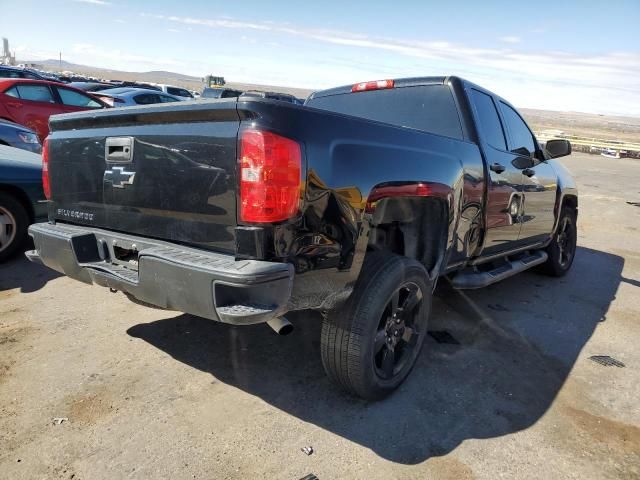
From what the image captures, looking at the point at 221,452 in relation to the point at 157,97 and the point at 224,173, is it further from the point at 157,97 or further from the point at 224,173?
the point at 157,97

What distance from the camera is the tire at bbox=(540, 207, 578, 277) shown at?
556 centimetres

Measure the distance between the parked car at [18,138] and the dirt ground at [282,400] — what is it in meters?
2.59

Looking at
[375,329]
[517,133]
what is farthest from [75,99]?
[375,329]

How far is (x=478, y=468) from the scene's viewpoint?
7.61ft

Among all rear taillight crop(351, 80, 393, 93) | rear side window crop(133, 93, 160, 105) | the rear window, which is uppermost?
rear taillight crop(351, 80, 393, 93)

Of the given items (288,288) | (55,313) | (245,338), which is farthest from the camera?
(55,313)

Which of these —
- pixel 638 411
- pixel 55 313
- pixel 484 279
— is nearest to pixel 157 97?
pixel 55 313

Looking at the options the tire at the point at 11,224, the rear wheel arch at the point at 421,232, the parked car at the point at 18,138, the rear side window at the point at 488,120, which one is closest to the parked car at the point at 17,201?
the tire at the point at 11,224

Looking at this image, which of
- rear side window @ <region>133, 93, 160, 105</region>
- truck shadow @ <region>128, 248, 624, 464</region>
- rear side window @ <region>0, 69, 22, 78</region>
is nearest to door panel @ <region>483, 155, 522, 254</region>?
truck shadow @ <region>128, 248, 624, 464</region>

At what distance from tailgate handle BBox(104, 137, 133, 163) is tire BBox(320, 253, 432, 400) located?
53.1 inches

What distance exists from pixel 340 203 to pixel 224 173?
544 millimetres

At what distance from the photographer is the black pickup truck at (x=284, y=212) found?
2.08 meters

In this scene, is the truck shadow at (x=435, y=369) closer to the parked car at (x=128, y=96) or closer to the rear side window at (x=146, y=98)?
the parked car at (x=128, y=96)

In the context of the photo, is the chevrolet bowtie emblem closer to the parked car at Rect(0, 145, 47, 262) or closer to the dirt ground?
the dirt ground
